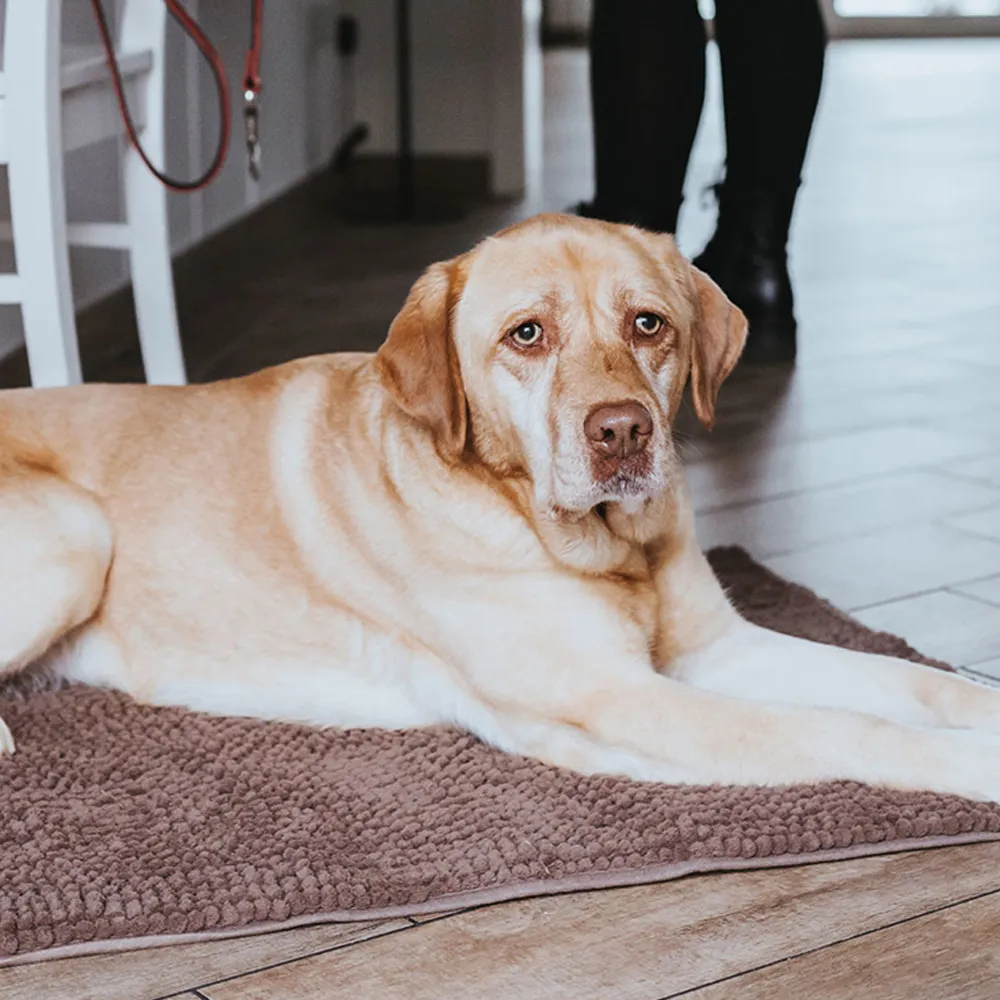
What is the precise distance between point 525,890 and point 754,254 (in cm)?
239

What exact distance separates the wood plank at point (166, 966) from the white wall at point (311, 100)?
8.43 feet

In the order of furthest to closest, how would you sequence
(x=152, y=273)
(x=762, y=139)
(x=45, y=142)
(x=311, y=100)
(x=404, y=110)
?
1. (x=404, y=110)
2. (x=311, y=100)
3. (x=762, y=139)
4. (x=152, y=273)
5. (x=45, y=142)

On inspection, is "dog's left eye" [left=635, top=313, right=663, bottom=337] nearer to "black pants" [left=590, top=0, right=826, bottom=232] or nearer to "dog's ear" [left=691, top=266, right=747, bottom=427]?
"dog's ear" [left=691, top=266, right=747, bottom=427]

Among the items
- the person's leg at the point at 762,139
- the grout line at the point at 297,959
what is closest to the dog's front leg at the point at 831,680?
the grout line at the point at 297,959

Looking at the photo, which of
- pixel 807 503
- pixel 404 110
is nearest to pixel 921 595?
pixel 807 503

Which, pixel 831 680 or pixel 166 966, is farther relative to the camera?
pixel 831 680

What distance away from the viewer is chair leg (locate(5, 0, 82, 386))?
2.53 m

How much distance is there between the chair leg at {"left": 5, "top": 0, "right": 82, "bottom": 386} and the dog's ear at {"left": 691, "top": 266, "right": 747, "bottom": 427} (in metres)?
1.14

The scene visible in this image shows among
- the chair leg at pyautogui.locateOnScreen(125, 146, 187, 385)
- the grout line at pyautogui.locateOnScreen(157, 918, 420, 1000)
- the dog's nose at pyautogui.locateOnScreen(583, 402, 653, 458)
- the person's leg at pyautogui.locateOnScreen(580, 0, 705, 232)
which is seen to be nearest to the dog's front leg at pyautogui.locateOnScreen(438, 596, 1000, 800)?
the dog's nose at pyautogui.locateOnScreen(583, 402, 653, 458)

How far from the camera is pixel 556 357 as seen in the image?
5.91 ft

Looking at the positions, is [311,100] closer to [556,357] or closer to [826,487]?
[826,487]

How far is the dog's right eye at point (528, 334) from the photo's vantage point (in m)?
1.82

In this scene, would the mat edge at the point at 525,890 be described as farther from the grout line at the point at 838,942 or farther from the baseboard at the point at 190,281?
the baseboard at the point at 190,281

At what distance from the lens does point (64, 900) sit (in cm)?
155
